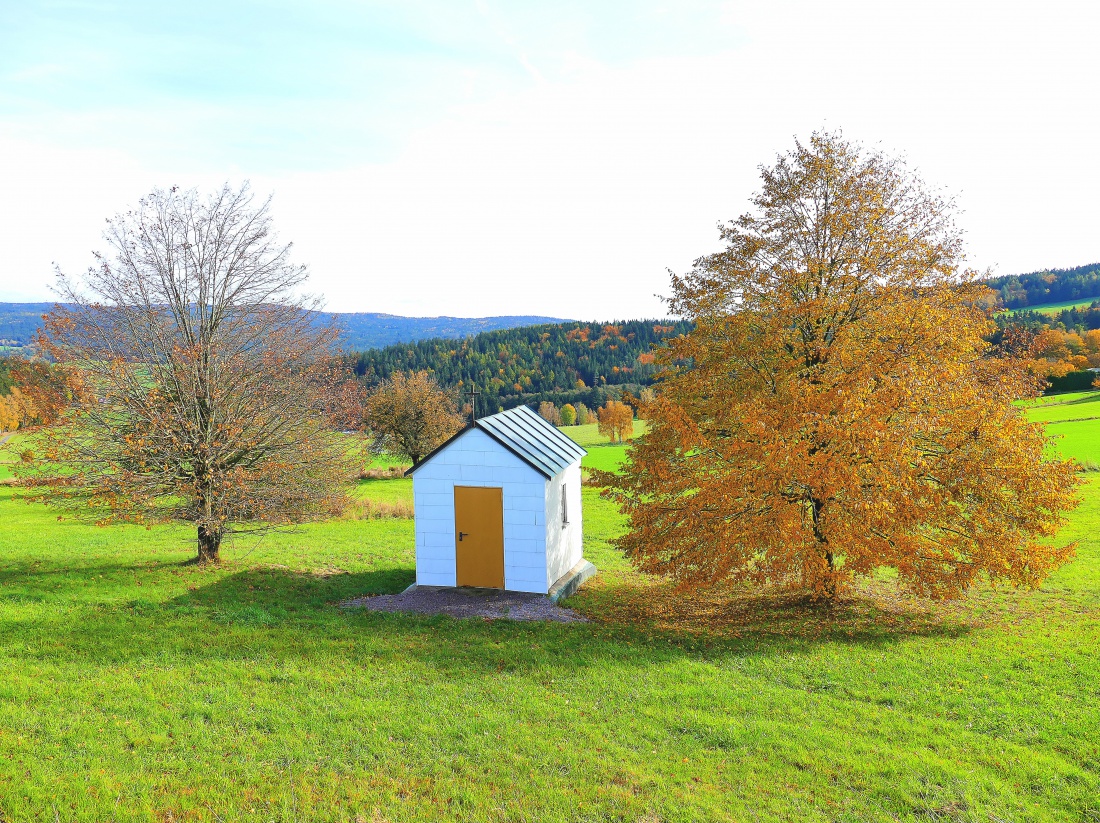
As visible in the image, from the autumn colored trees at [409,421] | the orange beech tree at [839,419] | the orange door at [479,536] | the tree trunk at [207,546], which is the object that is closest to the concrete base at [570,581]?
the orange door at [479,536]

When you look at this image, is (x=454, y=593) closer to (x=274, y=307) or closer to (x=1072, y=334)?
(x=274, y=307)

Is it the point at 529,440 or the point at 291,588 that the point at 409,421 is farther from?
the point at 529,440

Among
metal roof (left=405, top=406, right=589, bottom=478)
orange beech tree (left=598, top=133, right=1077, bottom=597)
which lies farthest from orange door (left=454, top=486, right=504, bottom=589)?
orange beech tree (left=598, top=133, right=1077, bottom=597)

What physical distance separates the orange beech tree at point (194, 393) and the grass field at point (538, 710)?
200 centimetres

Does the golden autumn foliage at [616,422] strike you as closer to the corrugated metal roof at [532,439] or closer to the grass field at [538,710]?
the corrugated metal roof at [532,439]

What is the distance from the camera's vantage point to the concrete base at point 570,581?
14546 millimetres

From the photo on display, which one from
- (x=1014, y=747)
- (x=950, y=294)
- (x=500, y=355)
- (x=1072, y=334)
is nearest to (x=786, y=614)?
(x=1014, y=747)

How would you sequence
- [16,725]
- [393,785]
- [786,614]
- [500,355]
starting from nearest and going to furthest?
[393,785]
[16,725]
[786,614]
[500,355]

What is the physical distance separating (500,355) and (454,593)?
390 feet

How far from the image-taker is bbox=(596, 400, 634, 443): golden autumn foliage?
81750 mm

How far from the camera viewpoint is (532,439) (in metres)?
15.9

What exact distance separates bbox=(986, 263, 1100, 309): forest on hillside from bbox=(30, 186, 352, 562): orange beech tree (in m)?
→ 145

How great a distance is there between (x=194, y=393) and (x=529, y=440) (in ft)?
24.8

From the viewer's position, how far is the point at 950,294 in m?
12.3
